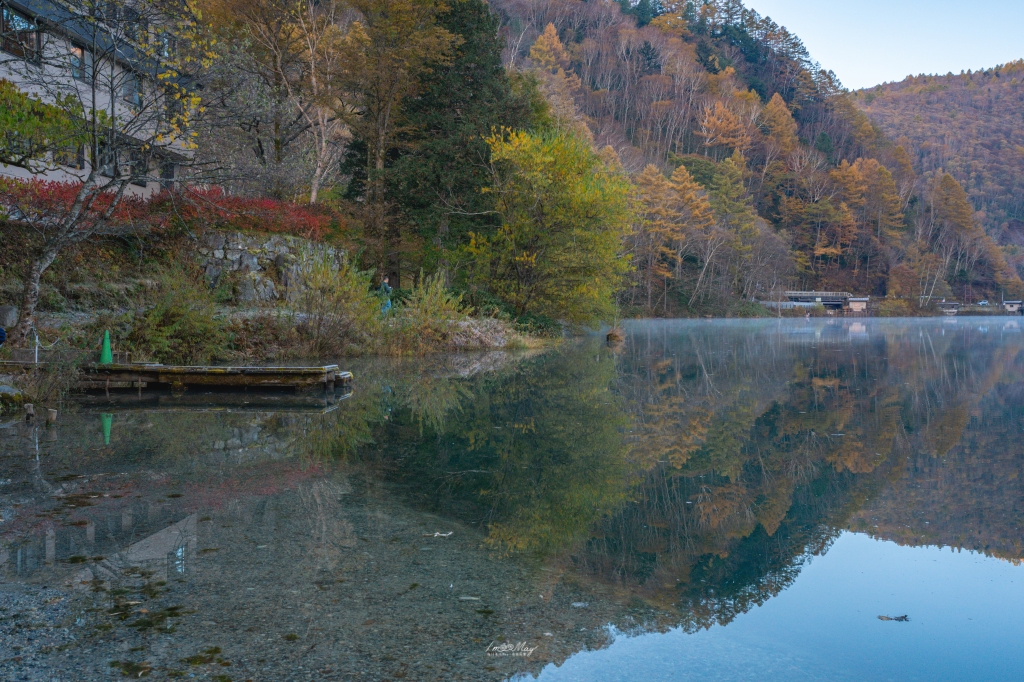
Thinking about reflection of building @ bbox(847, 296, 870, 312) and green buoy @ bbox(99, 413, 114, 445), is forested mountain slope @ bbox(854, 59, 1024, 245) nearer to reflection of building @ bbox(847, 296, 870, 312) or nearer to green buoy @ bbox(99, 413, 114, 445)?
reflection of building @ bbox(847, 296, 870, 312)

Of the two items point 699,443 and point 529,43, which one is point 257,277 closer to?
point 699,443

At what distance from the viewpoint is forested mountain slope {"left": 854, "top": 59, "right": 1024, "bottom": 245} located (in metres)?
144

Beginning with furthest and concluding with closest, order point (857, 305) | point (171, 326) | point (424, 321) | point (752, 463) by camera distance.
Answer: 1. point (857, 305)
2. point (424, 321)
3. point (171, 326)
4. point (752, 463)

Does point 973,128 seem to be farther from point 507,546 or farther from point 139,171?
point 507,546

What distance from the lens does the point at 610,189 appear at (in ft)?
93.6

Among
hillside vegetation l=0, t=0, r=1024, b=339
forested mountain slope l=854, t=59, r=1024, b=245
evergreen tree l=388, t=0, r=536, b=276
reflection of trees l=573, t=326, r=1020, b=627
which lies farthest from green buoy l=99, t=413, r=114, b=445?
forested mountain slope l=854, t=59, r=1024, b=245

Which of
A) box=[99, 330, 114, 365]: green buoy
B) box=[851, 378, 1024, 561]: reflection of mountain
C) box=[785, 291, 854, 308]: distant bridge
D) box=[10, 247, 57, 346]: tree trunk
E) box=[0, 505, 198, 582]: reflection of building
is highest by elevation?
box=[785, 291, 854, 308]: distant bridge

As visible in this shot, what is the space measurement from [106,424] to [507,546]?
289 inches

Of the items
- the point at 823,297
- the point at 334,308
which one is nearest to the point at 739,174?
the point at 823,297

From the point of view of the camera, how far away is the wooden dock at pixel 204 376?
13352 mm

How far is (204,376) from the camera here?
13.9m

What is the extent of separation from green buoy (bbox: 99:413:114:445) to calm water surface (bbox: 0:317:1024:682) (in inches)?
2.5

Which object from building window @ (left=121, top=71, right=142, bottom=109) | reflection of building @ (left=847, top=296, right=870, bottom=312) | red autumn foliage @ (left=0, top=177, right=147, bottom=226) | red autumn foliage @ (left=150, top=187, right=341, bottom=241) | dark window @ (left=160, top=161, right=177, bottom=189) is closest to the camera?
dark window @ (left=160, top=161, right=177, bottom=189)

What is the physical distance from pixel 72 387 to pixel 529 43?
99.6 meters
